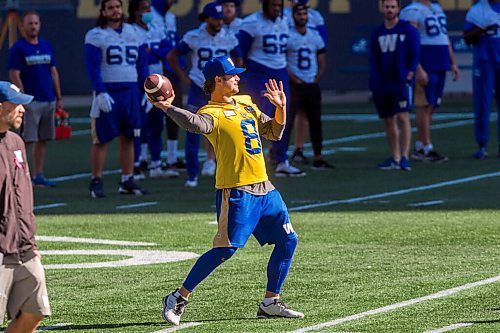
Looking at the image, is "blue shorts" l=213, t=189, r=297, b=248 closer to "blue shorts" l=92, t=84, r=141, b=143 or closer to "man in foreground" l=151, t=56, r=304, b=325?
"man in foreground" l=151, t=56, r=304, b=325

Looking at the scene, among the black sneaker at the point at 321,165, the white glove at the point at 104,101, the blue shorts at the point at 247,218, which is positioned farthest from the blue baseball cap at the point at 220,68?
the black sneaker at the point at 321,165

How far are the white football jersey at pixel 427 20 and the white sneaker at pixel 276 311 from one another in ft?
36.8

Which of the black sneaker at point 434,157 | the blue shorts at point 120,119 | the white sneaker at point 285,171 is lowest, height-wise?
the black sneaker at point 434,157

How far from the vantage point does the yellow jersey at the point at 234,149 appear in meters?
9.76

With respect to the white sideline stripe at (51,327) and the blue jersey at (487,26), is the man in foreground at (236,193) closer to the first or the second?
the white sideline stripe at (51,327)

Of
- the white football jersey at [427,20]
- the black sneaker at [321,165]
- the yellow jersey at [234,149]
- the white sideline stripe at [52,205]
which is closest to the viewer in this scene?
the yellow jersey at [234,149]

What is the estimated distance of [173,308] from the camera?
31.1 ft

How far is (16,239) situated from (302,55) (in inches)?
491

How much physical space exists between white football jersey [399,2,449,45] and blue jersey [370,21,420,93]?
110 cm

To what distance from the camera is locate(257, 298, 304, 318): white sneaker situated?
9.64m

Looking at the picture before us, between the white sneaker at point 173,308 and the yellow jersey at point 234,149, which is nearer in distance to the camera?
the white sneaker at point 173,308

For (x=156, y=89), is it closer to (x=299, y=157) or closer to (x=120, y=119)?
(x=120, y=119)

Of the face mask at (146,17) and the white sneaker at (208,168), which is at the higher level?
the face mask at (146,17)

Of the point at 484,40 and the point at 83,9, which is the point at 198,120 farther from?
the point at 83,9
